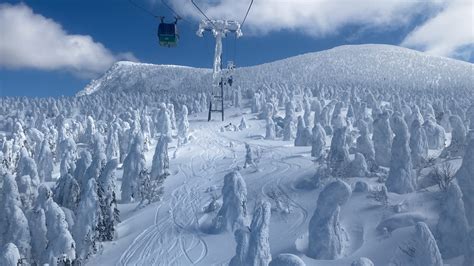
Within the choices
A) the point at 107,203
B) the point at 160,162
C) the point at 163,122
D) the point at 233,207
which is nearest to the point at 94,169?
the point at 107,203

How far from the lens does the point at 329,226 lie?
17391 mm

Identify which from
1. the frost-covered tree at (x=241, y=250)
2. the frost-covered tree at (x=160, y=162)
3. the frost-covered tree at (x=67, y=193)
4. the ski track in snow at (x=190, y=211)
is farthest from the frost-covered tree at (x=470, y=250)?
the frost-covered tree at (x=160, y=162)

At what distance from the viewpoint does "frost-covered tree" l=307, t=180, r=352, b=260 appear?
1716cm

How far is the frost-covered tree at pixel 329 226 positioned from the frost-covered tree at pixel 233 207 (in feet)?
17.9

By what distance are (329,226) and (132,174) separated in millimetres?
19085

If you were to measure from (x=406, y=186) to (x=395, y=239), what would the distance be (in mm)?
5293

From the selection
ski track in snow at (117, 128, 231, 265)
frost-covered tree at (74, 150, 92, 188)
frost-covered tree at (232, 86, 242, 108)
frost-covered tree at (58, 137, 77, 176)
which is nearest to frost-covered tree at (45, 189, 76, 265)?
ski track in snow at (117, 128, 231, 265)

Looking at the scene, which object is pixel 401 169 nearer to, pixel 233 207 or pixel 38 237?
pixel 233 207

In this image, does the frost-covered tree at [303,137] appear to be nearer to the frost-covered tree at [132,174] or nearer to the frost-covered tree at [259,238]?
the frost-covered tree at [132,174]

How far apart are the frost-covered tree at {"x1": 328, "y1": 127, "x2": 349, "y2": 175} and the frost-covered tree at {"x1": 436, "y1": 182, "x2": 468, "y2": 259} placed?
428 inches

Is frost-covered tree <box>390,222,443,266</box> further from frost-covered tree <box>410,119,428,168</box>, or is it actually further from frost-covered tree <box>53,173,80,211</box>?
frost-covered tree <box>53,173,80,211</box>

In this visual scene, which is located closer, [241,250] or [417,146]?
[241,250]

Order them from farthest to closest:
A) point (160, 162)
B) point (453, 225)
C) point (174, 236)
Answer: point (160, 162) < point (174, 236) < point (453, 225)

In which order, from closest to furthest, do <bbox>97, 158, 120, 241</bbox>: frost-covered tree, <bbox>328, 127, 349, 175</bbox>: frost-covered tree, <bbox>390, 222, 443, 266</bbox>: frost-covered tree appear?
<bbox>390, 222, 443, 266</bbox>: frost-covered tree, <bbox>97, 158, 120, 241</bbox>: frost-covered tree, <bbox>328, 127, 349, 175</bbox>: frost-covered tree
